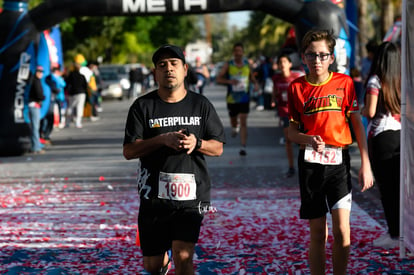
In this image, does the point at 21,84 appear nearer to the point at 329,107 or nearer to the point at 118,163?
the point at 118,163

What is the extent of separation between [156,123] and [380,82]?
2.61 meters

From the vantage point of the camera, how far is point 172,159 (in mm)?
4637

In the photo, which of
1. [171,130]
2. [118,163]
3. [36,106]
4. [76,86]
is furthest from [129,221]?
[76,86]

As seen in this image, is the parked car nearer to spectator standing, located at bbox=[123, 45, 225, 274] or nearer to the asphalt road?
the asphalt road

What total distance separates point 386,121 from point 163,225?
2730 mm

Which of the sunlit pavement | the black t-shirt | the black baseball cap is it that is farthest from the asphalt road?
the black baseball cap

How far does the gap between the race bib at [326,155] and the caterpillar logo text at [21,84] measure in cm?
1111

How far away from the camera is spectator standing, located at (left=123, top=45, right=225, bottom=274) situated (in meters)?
4.61

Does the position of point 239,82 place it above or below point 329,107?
below

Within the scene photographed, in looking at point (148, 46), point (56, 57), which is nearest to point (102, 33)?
point (148, 46)

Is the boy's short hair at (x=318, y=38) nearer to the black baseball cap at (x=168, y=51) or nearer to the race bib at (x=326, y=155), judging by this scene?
the race bib at (x=326, y=155)

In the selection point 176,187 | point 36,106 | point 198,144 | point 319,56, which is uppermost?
point 319,56

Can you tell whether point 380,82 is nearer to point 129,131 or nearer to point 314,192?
point 314,192

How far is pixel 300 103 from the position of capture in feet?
17.3
